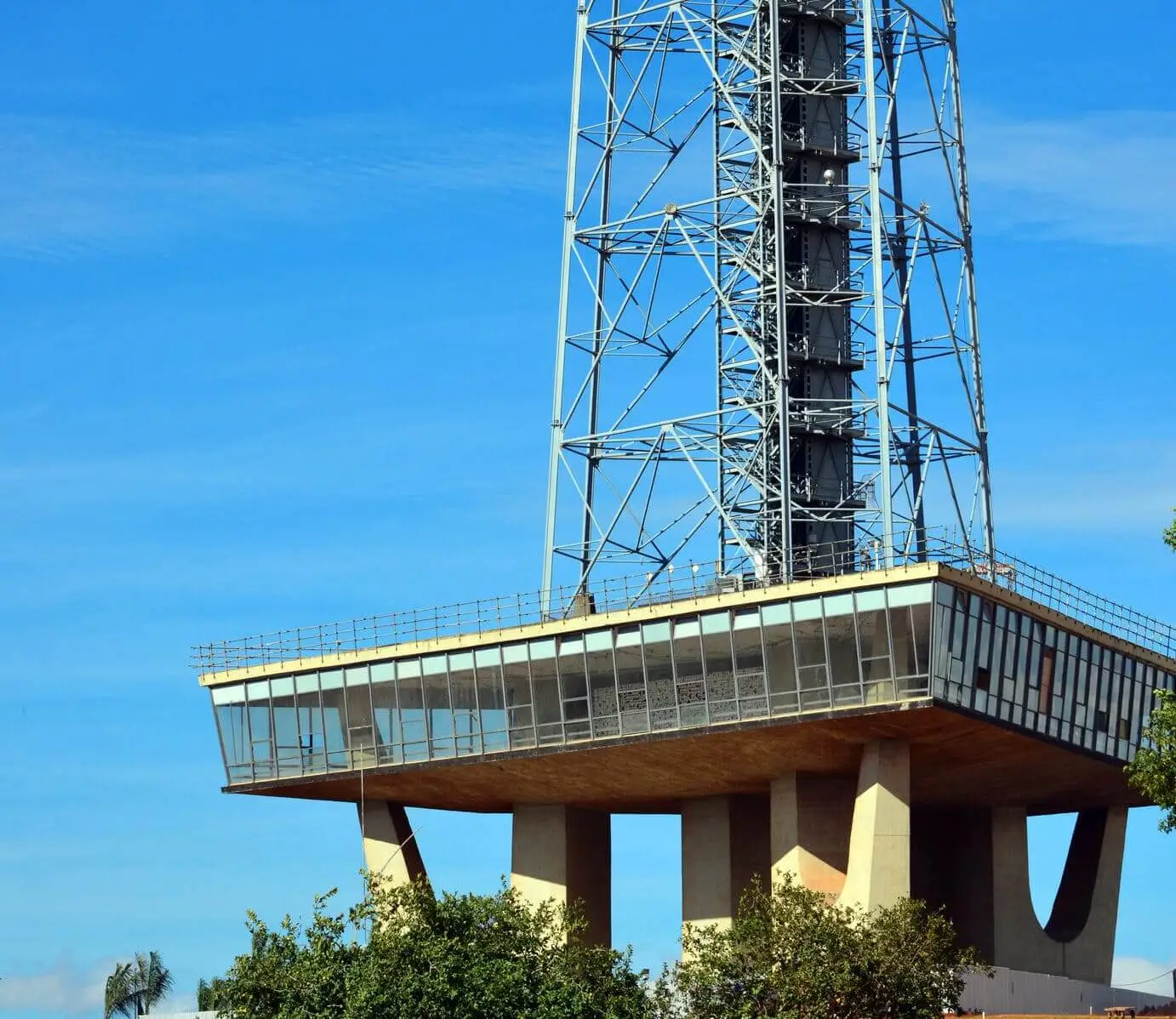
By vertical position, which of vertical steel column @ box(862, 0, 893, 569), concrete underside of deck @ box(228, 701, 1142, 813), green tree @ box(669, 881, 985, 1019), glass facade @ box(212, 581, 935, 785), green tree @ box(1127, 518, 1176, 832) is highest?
vertical steel column @ box(862, 0, 893, 569)

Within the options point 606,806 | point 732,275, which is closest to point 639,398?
point 732,275

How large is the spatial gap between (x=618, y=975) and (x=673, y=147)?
39.7 meters

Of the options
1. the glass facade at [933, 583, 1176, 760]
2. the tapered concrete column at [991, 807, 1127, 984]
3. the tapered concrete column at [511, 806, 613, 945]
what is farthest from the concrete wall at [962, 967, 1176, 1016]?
the tapered concrete column at [511, 806, 613, 945]

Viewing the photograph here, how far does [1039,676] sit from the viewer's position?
320 feet

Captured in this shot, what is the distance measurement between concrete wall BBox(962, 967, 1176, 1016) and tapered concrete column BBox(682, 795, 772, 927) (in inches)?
507

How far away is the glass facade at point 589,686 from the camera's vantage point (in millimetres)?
92625

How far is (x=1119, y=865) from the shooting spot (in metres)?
116

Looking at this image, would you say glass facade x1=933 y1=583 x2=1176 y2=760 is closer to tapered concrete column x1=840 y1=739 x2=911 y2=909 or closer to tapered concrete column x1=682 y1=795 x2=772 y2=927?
tapered concrete column x1=840 y1=739 x2=911 y2=909

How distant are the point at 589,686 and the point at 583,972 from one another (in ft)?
54.7

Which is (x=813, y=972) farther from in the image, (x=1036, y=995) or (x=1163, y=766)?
(x=1036, y=995)

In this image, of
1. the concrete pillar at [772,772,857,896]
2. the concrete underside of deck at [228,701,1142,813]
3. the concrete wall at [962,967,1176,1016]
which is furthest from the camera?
the concrete pillar at [772,772,857,896]

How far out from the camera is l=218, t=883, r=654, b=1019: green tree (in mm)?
81062

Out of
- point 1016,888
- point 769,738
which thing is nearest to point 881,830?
point 769,738

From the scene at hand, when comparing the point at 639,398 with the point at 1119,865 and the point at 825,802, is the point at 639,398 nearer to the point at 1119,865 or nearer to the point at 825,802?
the point at 825,802
